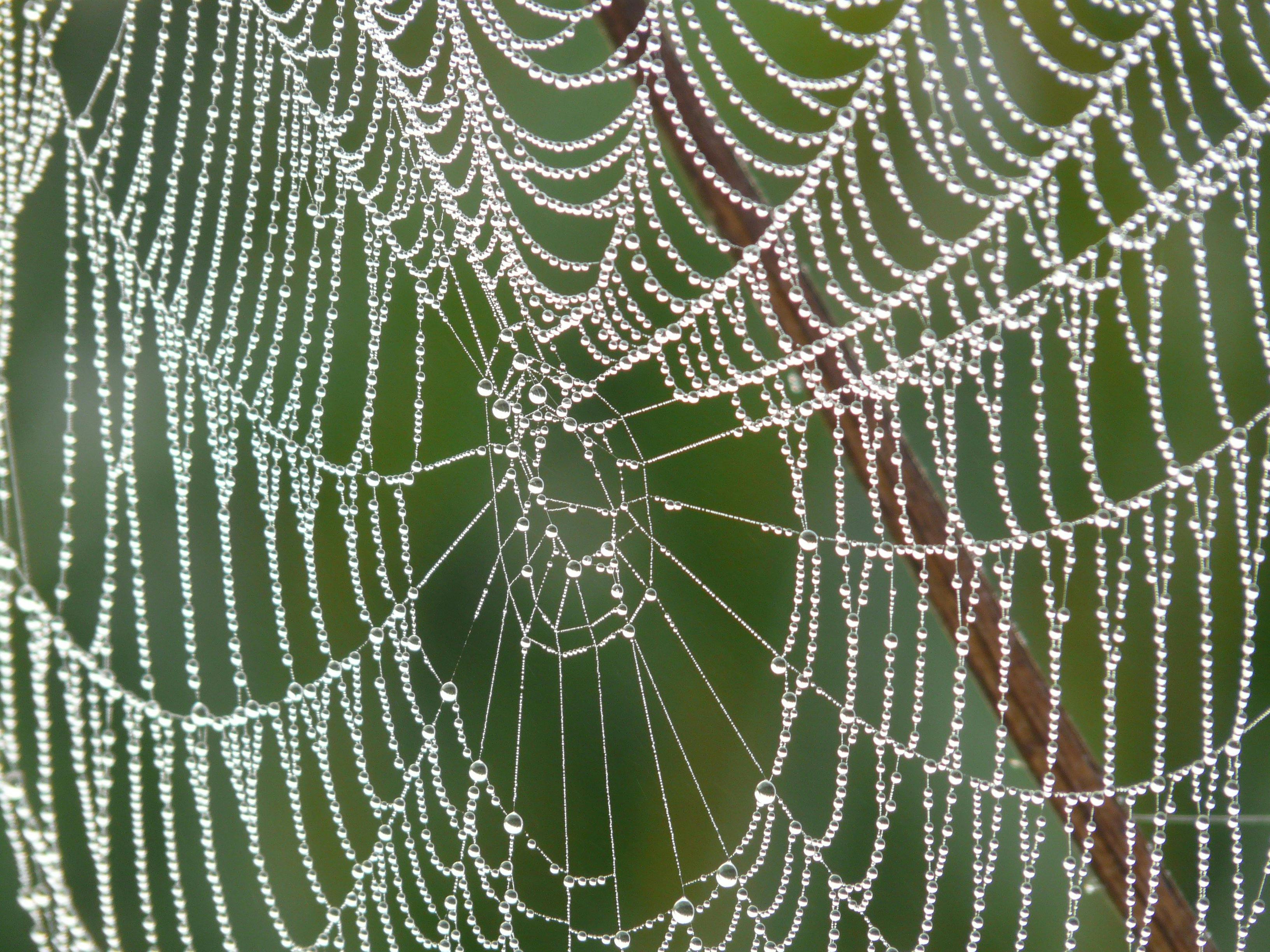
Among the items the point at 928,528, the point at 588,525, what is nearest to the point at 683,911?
the point at 928,528

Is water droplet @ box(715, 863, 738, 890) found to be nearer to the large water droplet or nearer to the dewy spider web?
the large water droplet

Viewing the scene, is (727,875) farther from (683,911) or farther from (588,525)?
(588,525)

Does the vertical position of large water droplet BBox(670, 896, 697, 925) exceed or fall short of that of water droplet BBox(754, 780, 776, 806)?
it falls short

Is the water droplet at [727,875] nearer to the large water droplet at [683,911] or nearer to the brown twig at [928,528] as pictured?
the large water droplet at [683,911]

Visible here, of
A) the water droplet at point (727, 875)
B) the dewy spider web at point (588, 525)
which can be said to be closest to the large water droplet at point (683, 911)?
the water droplet at point (727, 875)

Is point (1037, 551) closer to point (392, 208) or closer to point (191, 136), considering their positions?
point (392, 208)

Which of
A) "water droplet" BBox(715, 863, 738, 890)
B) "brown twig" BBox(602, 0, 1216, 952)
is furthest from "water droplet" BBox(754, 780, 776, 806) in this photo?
"brown twig" BBox(602, 0, 1216, 952)

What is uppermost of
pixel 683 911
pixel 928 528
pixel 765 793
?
pixel 928 528
